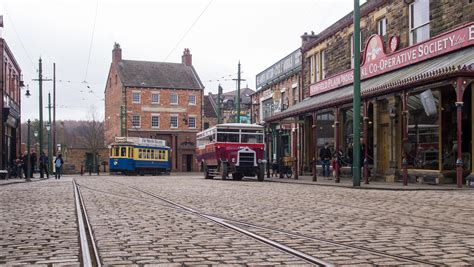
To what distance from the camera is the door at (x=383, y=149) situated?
2281 centimetres

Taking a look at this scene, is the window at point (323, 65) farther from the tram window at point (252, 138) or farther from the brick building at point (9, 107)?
the brick building at point (9, 107)

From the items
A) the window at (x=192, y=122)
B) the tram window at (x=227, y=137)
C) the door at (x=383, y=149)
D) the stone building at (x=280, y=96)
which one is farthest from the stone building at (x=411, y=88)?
the window at (x=192, y=122)

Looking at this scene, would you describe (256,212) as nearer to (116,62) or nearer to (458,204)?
(458,204)

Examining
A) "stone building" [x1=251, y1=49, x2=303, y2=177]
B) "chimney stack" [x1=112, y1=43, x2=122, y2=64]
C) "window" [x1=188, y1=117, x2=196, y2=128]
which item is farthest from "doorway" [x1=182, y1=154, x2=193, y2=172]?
"stone building" [x1=251, y1=49, x2=303, y2=177]

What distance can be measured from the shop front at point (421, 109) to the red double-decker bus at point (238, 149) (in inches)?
162

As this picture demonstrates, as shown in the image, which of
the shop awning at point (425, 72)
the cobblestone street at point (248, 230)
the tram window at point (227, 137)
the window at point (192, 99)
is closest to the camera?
the cobblestone street at point (248, 230)

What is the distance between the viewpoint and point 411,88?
57.4 feet

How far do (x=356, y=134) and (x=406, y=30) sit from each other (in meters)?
5.73

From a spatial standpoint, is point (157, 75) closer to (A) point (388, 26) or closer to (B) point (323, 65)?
Answer: (B) point (323, 65)

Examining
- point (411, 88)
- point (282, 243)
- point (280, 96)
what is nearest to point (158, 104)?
point (280, 96)

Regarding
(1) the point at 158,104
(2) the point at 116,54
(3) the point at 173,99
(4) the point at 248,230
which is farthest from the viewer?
(2) the point at 116,54

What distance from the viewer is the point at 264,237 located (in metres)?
7.18

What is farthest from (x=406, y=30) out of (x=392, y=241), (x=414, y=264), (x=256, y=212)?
(x=414, y=264)

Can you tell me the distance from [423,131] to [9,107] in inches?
991
